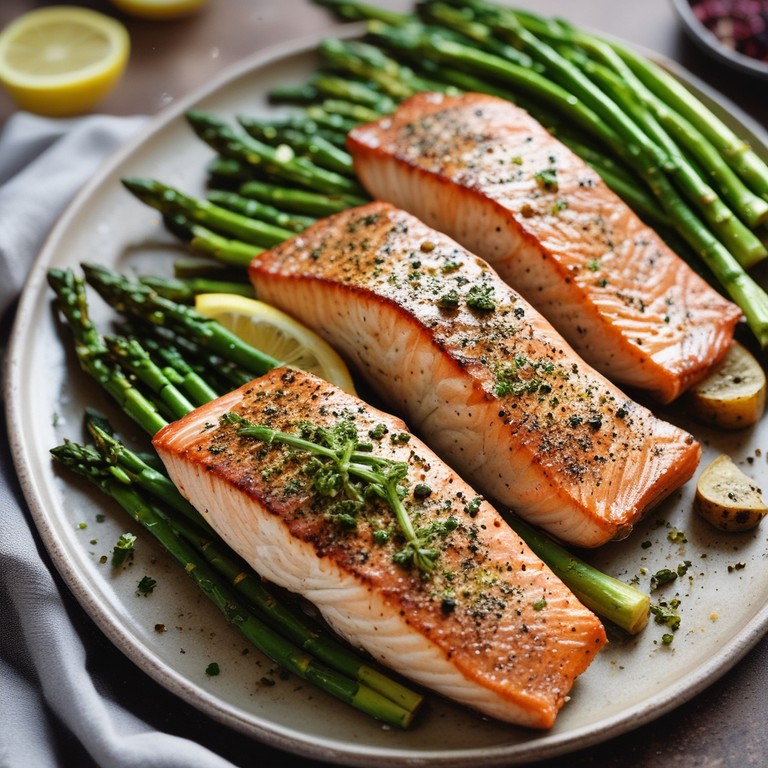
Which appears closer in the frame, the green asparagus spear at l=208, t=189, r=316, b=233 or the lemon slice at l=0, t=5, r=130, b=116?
the green asparagus spear at l=208, t=189, r=316, b=233

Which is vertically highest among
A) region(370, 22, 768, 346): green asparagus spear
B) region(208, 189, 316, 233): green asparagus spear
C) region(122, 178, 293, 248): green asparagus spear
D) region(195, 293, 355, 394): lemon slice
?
region(370, 22, 768, 346): green asparagus spear

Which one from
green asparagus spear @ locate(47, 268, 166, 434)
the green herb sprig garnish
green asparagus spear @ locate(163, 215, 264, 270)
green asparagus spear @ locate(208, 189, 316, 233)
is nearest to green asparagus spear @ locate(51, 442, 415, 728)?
green asparagus spear @ locate(47, 268, 166, 434)

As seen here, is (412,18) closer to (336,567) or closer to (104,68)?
(104,68)

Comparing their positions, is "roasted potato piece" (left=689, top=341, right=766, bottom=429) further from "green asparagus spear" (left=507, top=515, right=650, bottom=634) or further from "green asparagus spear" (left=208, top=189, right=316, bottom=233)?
"green asparagus spear" (left=208, top=189, right=316, bottom=233)

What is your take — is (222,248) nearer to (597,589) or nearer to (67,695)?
(67,695)

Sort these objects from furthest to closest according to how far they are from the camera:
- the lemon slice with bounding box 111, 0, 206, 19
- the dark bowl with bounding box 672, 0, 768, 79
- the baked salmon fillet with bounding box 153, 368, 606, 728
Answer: the lemon slice with bounding box 111, 0, 206, 19 → the dark bowl with bounding box 672, 0, 768, 79 → the baked salmon fillet with bounding box 153, 368, 606, 728

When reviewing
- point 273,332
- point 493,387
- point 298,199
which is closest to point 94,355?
point 273,332

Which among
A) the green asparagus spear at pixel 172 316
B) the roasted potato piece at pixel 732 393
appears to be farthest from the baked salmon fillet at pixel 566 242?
the green asparagus spear at pixel 172 316

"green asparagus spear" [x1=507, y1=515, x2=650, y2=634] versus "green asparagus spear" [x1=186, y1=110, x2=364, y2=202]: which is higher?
"green asparagus spear" [x1=186, y1=110, x2=364, y2=202]
